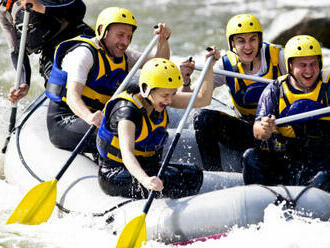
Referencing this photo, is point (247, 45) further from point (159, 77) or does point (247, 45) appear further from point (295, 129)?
point (159, 77)

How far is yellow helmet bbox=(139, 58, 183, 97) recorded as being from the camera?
4090mm

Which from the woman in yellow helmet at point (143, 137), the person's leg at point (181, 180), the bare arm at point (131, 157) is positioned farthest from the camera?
the person's leg at point (181, 180)

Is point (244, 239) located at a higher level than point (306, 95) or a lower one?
lower

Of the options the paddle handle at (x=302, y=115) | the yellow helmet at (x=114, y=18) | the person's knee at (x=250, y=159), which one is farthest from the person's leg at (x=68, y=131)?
the paddle handle at (x=302, y=115)

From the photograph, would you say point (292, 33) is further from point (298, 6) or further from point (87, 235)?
point (87, 235)

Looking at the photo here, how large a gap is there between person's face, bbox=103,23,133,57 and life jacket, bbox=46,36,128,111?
8 cm

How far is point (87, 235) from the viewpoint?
4383 millimetres

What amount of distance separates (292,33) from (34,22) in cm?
566

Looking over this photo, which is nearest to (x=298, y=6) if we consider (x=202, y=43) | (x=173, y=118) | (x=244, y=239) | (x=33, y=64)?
(x=202, y=43)

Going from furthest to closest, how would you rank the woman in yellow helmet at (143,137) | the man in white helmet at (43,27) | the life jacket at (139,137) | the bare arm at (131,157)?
the man in white helmet at (43,27) → the life jacket at (139,137) → the woman in yellow helmet at (143,137) → the bare arm at (131,157)

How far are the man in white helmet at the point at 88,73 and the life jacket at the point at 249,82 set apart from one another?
58 cm

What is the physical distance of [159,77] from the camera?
13.4 feet

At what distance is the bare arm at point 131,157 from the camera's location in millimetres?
3872

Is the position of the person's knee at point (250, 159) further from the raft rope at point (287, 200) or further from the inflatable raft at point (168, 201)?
the raft rope at point (287, 200)
